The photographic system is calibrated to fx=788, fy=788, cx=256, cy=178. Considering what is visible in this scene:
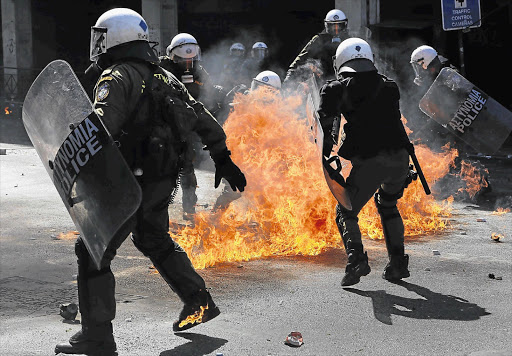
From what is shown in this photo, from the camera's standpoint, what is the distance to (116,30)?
430 centimetres

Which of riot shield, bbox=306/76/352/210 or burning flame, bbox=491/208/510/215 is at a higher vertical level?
riot shield, bbox=306/76/352/210

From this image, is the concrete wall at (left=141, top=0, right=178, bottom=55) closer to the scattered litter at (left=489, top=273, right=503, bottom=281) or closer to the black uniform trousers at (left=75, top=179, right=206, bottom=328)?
the scattered litter at (left=489, top=273, right=503, bottom=281)

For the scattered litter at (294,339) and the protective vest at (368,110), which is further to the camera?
the protective vest at (368,110)

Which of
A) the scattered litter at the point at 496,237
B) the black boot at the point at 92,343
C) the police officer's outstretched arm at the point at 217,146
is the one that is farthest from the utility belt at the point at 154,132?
the scattered litter at the point at 496,237

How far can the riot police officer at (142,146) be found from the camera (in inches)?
162

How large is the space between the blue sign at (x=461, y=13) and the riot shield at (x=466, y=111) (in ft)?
9.73

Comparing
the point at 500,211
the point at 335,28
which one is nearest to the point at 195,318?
the point at 500,211

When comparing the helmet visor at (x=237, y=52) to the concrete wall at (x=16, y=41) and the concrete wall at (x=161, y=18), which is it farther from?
the concrete wall at (x=16, y=41)

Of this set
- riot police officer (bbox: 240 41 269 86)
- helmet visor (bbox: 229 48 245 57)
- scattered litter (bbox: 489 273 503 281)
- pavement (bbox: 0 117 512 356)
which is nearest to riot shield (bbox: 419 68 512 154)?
pavement (bbox: 0 117 512 356)

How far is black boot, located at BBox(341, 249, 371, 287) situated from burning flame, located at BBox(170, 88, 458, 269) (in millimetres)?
1132

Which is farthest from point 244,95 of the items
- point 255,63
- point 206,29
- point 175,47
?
point 206,29

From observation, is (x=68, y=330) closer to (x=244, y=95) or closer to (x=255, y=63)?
(x=244, y=95)

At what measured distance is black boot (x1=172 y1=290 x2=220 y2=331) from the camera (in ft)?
14.7

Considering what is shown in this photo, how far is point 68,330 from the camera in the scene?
4543 mm
